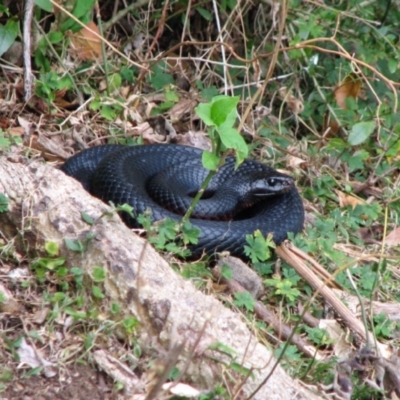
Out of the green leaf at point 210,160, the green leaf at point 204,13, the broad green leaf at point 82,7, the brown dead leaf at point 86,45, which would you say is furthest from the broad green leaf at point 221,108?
the green leaf at point 204,13

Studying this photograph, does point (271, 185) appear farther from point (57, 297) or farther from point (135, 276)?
point (57, 297)

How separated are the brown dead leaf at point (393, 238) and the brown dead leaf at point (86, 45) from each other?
2.62 meters

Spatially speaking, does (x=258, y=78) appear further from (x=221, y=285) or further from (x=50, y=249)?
(x=50, y=249)

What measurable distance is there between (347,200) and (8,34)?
2.76 m

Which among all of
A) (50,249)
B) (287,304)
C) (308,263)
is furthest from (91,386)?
(308,263)

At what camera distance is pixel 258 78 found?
21.3 feet

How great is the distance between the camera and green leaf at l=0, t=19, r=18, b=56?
226 inches

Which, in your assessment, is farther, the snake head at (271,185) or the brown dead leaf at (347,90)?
the brown dead leaf at (347,90)

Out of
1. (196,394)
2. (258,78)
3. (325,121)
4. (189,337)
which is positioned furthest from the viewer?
(325,121)

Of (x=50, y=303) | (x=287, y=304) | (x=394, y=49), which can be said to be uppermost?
(x=394, y=49)

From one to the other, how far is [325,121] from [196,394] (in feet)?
14.0

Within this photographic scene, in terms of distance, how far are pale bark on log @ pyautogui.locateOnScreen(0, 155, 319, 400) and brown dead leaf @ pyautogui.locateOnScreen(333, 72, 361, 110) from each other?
3.51 meters

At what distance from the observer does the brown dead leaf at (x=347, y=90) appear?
6969mm

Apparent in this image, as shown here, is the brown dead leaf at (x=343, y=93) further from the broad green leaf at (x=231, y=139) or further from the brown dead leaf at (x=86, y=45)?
the broad green leaf at (x=231, y=139)
